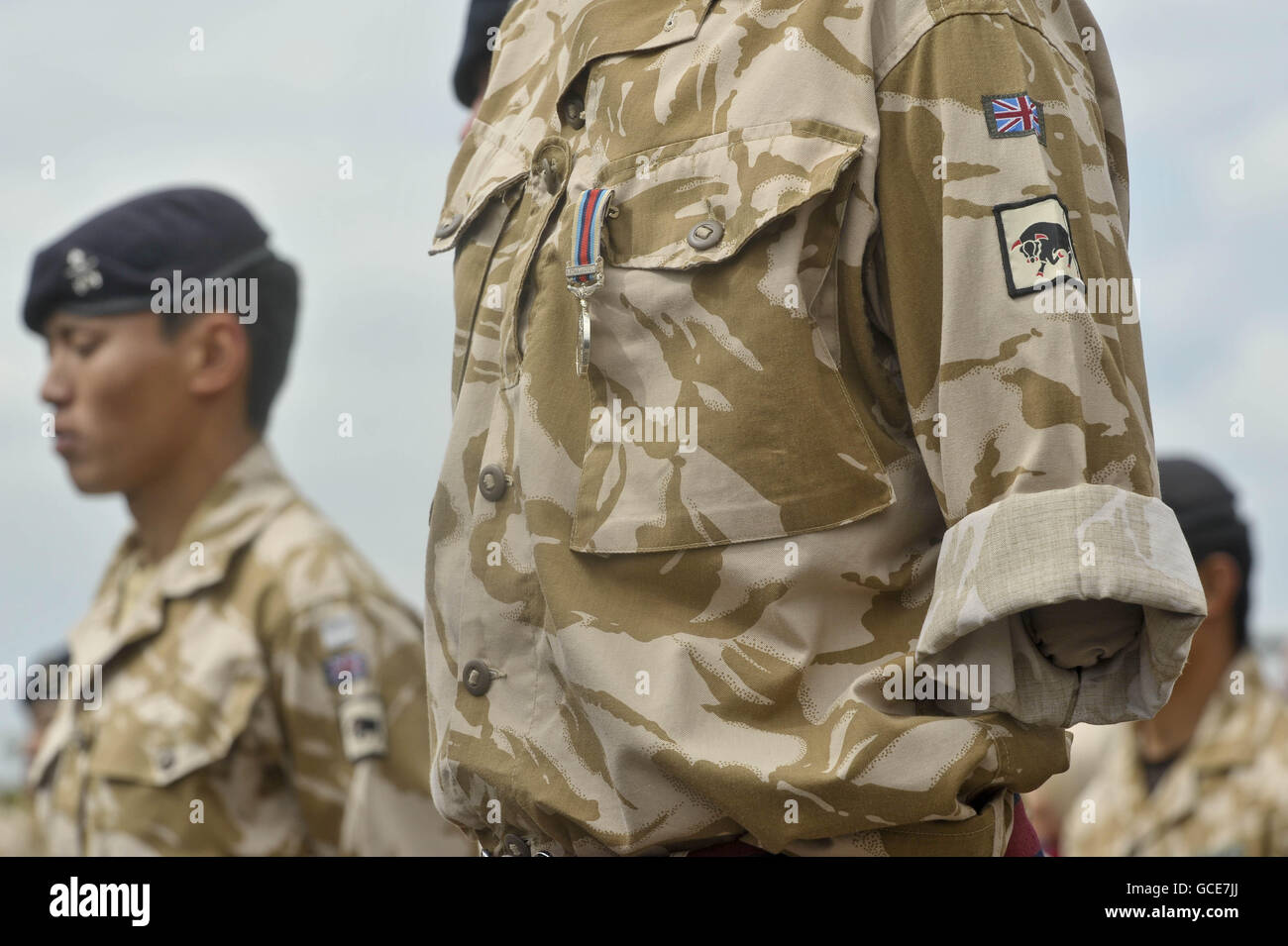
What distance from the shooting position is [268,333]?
3.35m

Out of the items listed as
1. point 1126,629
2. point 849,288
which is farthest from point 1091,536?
point 849,288

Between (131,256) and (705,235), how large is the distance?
210cm

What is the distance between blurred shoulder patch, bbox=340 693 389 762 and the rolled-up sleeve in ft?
5.36

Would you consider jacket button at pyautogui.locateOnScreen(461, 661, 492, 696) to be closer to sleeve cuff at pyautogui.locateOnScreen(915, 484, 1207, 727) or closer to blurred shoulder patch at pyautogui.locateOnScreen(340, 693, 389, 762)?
sleeve cuff at pyautogui.locateOnScreen(915, 484, 1207, 727)

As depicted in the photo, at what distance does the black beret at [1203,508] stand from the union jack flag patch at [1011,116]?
2.35m

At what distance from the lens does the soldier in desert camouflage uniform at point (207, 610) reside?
2750mm

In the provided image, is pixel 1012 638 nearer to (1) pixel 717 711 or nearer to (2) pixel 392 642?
(1) pixel 717 711

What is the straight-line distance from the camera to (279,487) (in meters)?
3.18

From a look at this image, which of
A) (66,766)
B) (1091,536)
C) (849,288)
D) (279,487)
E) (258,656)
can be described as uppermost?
(849,288)

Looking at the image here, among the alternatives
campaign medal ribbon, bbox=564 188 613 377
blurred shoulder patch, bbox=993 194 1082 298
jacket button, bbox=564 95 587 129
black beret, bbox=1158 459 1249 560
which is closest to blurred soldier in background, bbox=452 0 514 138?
jacket button, bbox=564 95 587 129

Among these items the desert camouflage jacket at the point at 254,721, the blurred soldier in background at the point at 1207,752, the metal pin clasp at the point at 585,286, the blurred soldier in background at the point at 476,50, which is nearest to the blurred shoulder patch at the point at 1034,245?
the metal pin clasp at the point at 585,286

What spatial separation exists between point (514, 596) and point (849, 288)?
0.42m

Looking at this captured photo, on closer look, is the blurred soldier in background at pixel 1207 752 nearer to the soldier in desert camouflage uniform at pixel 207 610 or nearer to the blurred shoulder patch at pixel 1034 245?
the soldier in desert camouflage uniform at pixel 207 610

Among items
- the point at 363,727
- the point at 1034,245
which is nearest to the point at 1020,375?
the point at 1034,245
